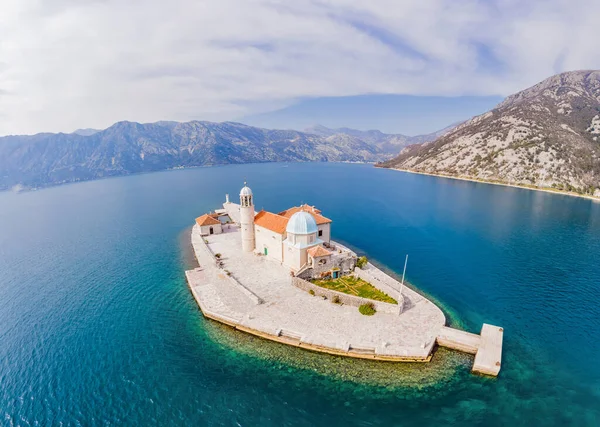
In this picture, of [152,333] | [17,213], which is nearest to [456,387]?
[152,333]

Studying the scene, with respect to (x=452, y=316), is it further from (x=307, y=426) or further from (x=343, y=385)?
(x=307, y=426)

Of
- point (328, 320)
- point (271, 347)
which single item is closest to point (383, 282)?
point (328, 320)

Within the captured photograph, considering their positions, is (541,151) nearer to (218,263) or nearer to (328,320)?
(328,320)

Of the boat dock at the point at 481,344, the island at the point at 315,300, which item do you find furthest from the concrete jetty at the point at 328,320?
the island at the point at 315,300

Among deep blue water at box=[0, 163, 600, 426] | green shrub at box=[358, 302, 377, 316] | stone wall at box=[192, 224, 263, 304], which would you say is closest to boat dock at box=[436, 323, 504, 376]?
deep blue water at box=[0, 163, 600, 426]

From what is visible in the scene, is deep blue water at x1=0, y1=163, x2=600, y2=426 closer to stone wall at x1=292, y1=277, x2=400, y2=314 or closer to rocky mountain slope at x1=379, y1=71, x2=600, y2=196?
stone wall at x1=292, y1=277, x2=400, y2=314
